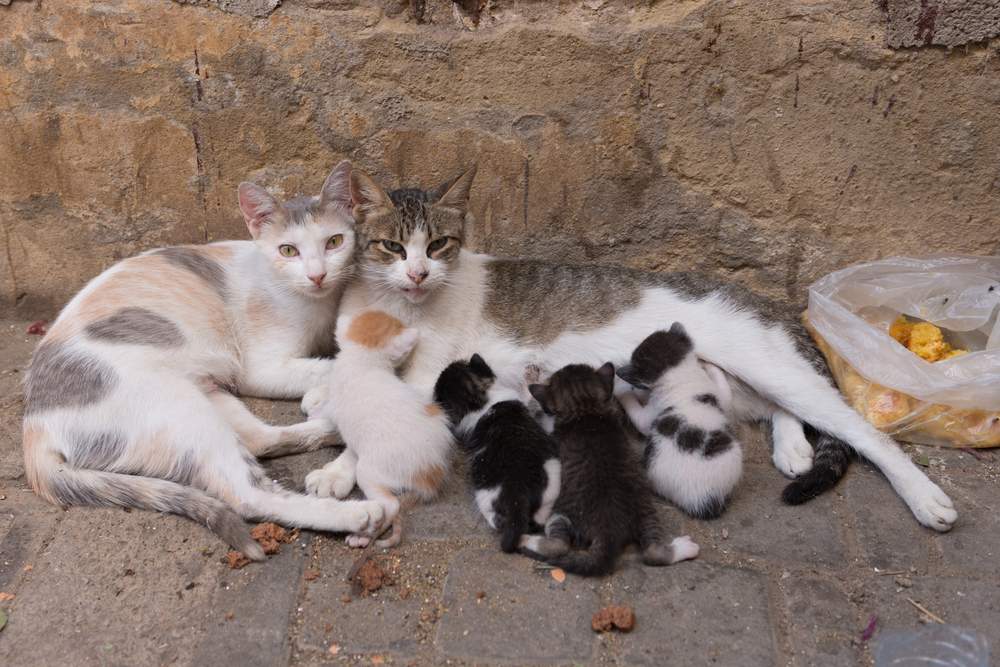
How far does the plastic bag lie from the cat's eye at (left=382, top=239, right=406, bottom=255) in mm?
1882

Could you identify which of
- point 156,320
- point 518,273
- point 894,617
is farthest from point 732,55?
point 156,320

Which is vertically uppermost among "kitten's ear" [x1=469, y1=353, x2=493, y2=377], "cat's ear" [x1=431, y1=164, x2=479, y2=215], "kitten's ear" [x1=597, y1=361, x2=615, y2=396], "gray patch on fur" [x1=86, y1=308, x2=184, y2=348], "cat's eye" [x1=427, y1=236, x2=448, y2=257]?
"cat's ear" [x1=431, y1=164, x2=479, y2=215]

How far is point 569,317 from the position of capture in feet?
12.0

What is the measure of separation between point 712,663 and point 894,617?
0.64m

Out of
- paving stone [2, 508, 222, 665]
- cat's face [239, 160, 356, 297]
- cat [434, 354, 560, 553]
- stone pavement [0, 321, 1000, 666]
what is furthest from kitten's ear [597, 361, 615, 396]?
paving stone [2, 508, 222, 665]

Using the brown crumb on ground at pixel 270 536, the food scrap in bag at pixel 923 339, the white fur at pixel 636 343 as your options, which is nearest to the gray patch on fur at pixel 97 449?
the brown crumb on ground at pixel 270 536

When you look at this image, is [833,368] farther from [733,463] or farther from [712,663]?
[712,663]

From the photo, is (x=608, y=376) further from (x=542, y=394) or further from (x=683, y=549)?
(x=683, y=549)

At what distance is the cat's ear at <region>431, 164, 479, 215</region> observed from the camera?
11.3 ft

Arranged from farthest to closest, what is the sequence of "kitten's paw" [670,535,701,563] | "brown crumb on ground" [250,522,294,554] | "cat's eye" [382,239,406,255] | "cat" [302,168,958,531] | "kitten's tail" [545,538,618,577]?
"cat's eye" [382,239,406,255] < "cat" [302,168,958,531] < "brown crumb on ground" [250,522,294,554] < "kitten's paw" [670,535,701,563] < "kitten's tail" [545,538,618,577]

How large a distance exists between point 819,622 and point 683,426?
0.78 meters

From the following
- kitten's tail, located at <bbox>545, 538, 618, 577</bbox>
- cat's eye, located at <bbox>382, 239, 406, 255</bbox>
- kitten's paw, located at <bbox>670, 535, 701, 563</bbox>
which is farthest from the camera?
cat's eye, located at <bbox>382, 239, 406, 255</bbox>

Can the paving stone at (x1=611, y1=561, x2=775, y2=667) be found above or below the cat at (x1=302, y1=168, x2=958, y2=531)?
below

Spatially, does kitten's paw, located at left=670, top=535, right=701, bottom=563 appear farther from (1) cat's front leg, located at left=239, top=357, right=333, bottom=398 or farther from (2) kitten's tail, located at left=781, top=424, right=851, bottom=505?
(1) cat's front leg, located at left=239, top=357, right=333, bottom=398
